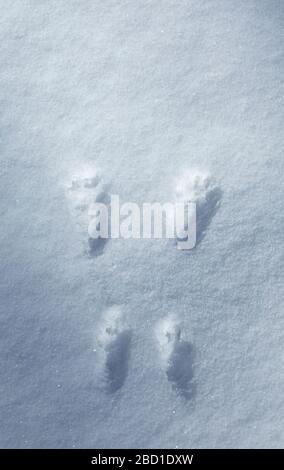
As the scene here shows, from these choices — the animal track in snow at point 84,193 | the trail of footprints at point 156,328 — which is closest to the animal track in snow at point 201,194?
the trail of footprints at point 156,328

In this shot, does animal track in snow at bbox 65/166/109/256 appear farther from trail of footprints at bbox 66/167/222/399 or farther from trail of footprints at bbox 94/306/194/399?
trail of footprints at bbox 94/306/194/399

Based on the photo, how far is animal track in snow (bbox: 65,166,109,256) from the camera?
7.09ft

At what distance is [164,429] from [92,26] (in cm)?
220

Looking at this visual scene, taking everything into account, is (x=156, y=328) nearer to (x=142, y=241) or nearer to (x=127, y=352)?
(x=127, y=352)

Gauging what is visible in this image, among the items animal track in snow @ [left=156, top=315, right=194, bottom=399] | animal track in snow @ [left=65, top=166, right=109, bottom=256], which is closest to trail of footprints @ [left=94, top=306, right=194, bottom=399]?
animal track in snow @ [left=156, top=315, right=194, bottom=399]

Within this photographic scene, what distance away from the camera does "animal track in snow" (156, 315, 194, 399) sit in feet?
6.65

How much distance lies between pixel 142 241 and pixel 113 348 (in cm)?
56

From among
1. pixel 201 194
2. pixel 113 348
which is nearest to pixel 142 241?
pixel 201 194

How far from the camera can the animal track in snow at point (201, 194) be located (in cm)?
213

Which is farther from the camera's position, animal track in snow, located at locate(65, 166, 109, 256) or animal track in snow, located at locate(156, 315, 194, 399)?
animal track in snow, located at locate(65, 166, 109, 256)

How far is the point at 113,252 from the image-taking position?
6.98 feet

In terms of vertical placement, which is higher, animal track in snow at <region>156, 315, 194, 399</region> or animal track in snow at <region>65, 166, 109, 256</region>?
animal track in snow at <region>65, 166, 109, 256</region>
